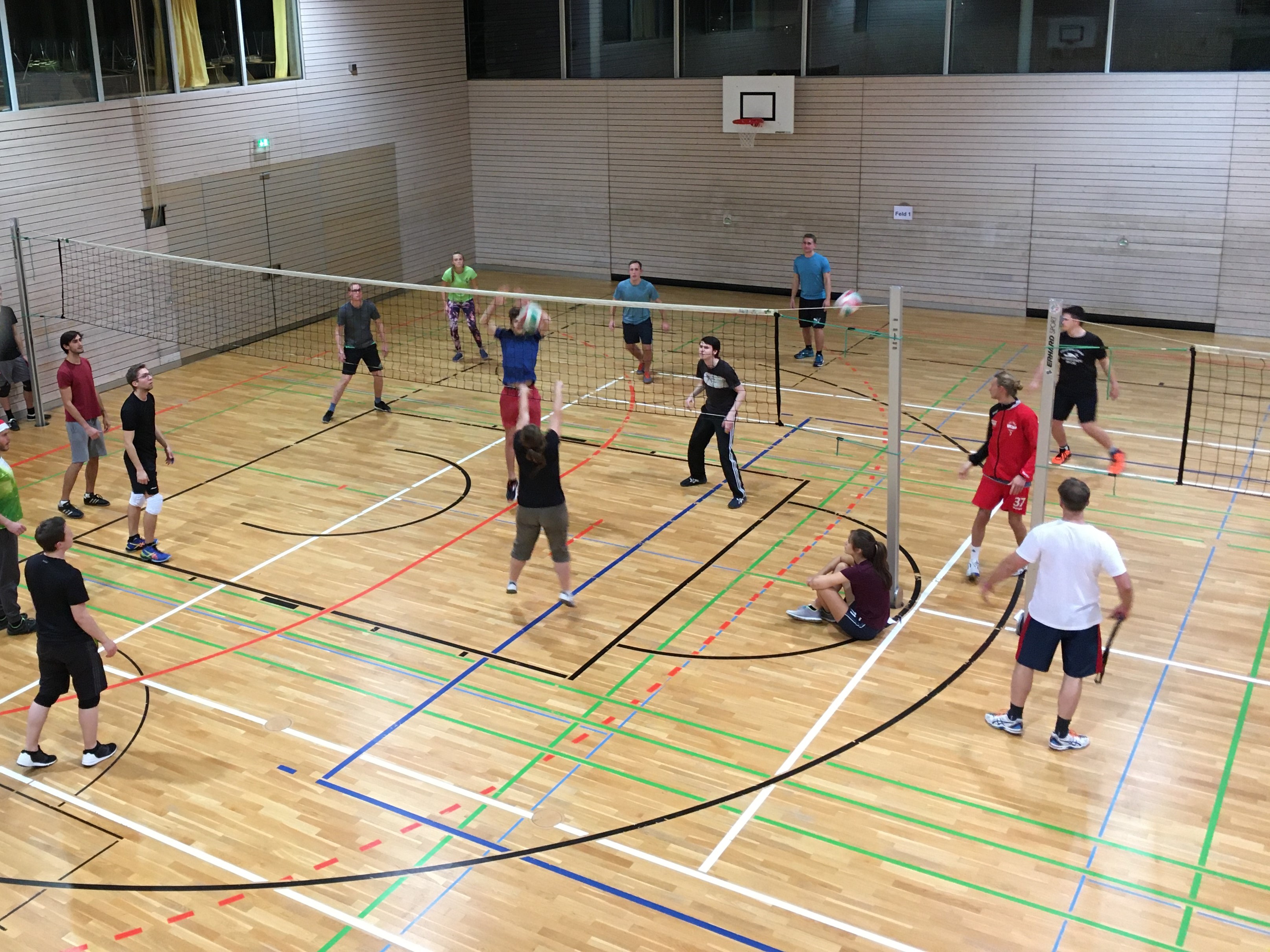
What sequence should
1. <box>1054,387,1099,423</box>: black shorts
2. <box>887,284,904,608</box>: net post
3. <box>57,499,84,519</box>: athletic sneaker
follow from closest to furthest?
<box>887,284,904,608</box>: net post
<box>1054,387,1099,423</box>: black shorts
<box>57,499,84,519</box>: athletic sneaker

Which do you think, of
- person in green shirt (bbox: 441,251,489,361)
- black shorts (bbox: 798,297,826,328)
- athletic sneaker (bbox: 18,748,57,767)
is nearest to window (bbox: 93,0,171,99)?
person in green shirt (bbox: 441,251,489,361)

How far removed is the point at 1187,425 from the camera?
9680 millimetres

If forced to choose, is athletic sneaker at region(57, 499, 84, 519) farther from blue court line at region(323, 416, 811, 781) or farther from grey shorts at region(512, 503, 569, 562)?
blue court line at region(323, 416, 811, 781)

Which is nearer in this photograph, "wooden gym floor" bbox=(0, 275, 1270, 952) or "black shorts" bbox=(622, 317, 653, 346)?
"wooden gym floor" bbox=(0, 275, 1270, 952)

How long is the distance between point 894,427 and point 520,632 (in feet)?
10.7

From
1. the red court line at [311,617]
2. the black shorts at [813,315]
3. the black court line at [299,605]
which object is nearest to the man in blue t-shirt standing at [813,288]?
the black shorts at [813,315]

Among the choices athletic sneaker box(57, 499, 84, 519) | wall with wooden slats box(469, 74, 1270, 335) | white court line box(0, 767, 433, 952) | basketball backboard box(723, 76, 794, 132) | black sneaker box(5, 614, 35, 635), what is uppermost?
basketball backboard box(723, 76, 794, 132)

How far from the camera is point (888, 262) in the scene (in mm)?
19188

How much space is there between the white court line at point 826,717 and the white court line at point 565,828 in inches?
8.1

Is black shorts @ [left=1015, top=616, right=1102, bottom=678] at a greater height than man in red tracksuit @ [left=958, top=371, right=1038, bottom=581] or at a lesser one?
lesser

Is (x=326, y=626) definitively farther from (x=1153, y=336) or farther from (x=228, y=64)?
(x=1153, y=336)

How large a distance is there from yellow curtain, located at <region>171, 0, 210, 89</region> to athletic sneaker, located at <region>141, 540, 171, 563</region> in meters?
8.39

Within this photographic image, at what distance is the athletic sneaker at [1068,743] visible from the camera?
7590 mm

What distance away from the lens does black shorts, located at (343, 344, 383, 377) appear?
13703mm
